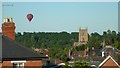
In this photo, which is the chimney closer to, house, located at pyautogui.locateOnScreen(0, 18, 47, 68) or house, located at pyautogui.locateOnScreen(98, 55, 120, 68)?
house, located at pyautogui.locateOnScreen(0, 18, 47, 68)

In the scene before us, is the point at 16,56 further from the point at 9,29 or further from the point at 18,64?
the point at 9,29

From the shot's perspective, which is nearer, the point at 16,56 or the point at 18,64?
the point at 16,56

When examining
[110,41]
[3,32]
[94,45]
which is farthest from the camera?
[110,41]

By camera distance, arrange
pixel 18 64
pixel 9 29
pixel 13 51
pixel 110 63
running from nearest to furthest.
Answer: pixel 18 64 < pixel 13 51 < pixel 9 29 < pixel 110 63

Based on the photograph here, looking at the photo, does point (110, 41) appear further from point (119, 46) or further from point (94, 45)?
point (119, 46)

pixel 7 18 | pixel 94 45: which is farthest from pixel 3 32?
pixel 94 45

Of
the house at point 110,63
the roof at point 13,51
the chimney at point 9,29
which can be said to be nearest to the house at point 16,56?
the roof at point 13,51

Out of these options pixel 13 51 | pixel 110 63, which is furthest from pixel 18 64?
pixel 110 63

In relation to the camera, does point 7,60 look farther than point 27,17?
No

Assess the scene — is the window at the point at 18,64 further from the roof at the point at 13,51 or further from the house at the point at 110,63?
the house at the point at 110,63
